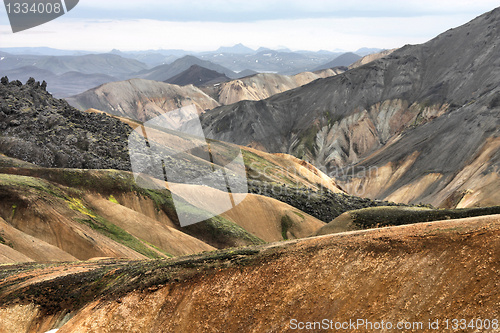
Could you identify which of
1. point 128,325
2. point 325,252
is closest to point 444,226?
point 325,252

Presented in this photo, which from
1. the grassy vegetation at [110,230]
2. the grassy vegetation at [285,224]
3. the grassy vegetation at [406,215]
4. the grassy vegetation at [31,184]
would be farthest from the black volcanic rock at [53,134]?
the grassy vegetation at [406,215]

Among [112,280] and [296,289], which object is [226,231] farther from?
[296,289]

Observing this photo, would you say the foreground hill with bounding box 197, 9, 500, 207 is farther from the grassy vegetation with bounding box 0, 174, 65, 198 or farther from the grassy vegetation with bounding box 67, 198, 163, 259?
the grassy vegetation with bounding box 0, 174, 65, 198

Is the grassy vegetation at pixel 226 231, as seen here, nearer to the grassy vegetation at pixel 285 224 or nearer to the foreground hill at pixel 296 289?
the grassy vegetation at pixel 285 224

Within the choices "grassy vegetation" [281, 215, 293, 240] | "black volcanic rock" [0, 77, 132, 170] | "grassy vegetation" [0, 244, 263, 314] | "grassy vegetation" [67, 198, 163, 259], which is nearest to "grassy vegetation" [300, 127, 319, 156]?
"black volcanic rock" [0, 77, 132, 170]

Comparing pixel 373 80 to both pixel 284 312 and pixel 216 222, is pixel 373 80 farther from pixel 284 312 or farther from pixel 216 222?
pixel 284 312

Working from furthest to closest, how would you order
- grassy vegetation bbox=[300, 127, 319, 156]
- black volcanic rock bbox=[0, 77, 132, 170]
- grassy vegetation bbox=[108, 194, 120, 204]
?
1. grassy vegetation bbox=[300, 127, 319, 156]
2. black volcanic rock bbox=[0, 77, 132, 170]
3. grassy vegetation bbox=[108, 194, 120, 204]
